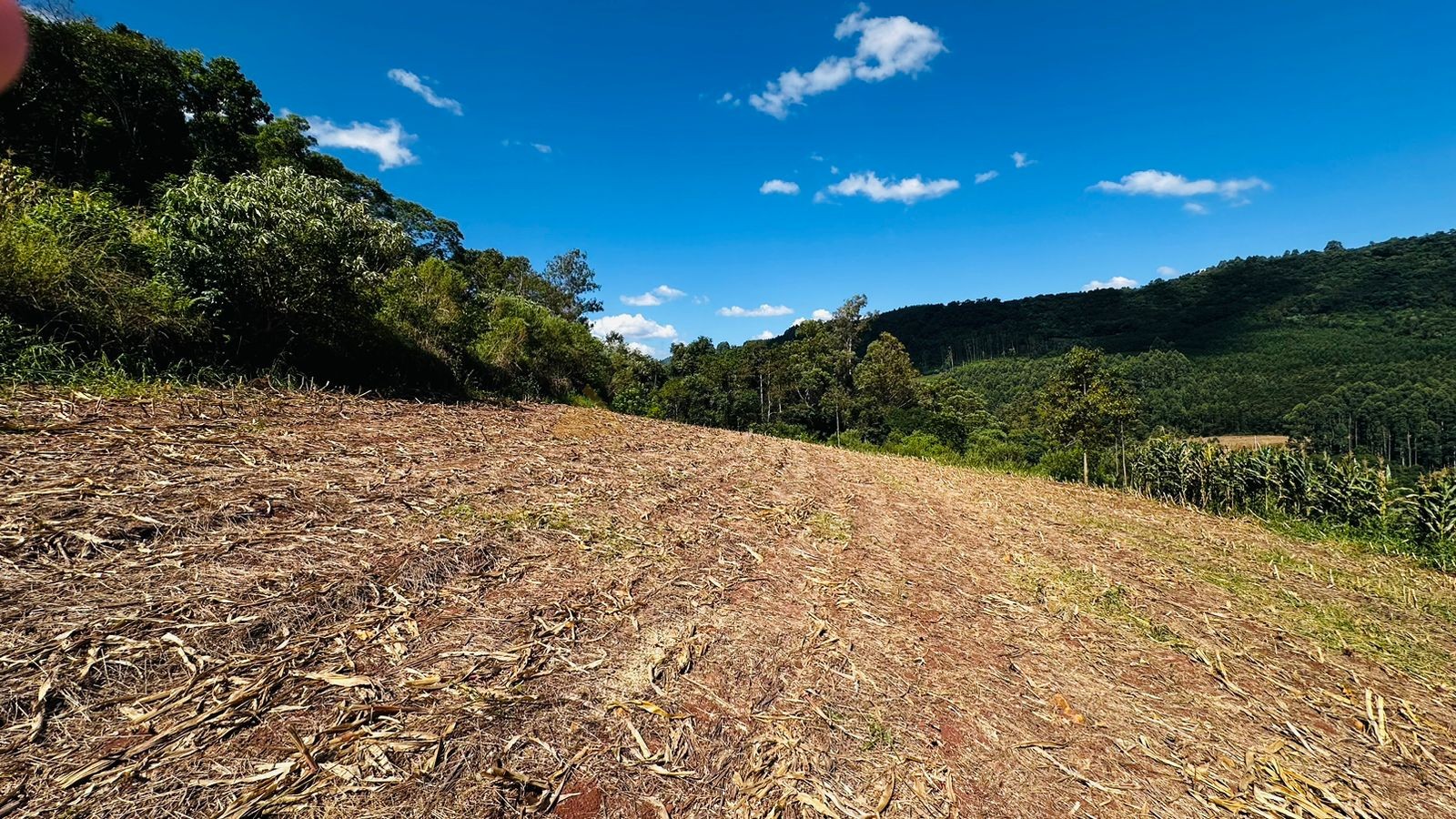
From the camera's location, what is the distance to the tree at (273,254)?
16.5 feet

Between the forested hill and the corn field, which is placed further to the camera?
the forested hill

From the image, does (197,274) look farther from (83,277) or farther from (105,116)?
(105,116)

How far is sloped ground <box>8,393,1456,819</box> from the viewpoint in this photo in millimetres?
1578

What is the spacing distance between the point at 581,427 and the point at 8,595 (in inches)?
206

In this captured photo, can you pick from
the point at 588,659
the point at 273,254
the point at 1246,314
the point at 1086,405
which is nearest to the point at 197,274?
the point at 273,254

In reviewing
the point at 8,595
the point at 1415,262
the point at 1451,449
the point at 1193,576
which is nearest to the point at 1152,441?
the point at 1193,576

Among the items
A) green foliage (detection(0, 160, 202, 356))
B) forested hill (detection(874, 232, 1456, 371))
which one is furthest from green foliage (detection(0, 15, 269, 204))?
forested hill (detection(874, 232, 1456, 371))

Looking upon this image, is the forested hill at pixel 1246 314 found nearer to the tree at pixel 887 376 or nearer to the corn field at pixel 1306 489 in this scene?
the tree at pixel 887 376

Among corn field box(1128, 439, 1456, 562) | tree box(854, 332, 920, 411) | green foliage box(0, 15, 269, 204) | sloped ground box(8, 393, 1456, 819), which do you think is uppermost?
green foliage box(0, 15, 269, 204)

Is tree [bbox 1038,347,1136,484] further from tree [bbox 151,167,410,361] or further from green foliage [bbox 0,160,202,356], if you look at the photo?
green foliage [bbox 0,160,202,356]

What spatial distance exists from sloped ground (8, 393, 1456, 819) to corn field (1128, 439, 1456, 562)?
5458mm

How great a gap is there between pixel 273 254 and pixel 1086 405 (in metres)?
24.8

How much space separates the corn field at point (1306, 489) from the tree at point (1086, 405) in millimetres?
6591

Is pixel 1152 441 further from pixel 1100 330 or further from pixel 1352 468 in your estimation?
pixel 1100 330
